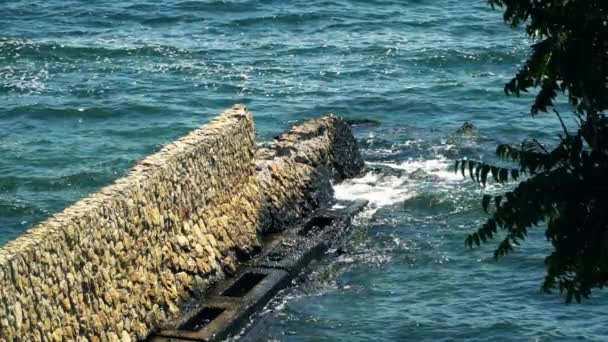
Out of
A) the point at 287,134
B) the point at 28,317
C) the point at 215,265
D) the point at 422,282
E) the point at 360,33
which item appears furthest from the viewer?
the point at 360,33

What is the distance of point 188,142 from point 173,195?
1.47 metres

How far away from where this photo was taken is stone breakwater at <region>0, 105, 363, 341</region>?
19672 millimetres

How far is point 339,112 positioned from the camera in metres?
40.5

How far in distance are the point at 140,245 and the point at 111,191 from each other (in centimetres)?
104

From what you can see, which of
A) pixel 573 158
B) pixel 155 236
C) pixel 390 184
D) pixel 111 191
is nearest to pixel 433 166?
pixel 390 184

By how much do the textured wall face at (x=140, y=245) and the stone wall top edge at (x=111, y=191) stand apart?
20 millimetres

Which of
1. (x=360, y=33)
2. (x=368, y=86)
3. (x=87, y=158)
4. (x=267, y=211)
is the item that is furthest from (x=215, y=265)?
(x=360, y=33)

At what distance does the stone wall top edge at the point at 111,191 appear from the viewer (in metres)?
19.5

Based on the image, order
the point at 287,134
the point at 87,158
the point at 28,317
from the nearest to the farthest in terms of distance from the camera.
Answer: the point at 28,317 < the point at 287,134 < the point at 87,158

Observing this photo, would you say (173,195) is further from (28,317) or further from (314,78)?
(314,78)

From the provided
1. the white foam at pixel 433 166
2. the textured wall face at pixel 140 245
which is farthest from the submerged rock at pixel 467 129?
the textured wall face at pixel 140 245

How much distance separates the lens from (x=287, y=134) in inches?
1228

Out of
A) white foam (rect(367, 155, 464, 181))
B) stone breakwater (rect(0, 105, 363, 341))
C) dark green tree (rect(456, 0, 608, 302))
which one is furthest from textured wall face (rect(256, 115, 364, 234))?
dark green tree (rect(456, 0, 608, 302))

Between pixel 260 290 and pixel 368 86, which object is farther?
pixel 368 86
